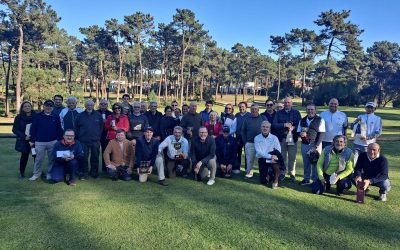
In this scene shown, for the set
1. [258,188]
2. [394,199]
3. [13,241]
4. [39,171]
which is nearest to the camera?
[13,241]

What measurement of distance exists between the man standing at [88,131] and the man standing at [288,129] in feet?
12.8

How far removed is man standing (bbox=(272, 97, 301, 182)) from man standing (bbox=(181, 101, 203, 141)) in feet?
6.02

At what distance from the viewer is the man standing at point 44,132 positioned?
7129mm

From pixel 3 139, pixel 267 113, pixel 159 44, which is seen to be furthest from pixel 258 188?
pixel 159 44

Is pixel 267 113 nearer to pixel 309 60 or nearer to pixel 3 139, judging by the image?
pixel 3 139

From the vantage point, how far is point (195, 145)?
7.58 m

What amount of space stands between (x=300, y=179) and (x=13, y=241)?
5739 mm

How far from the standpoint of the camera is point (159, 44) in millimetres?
54625

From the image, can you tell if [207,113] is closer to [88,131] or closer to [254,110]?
[254,110]

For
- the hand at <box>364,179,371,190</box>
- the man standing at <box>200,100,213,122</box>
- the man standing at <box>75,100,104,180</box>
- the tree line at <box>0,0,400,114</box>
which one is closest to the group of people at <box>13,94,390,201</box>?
the man standing at <box>75,100,104,180</box>

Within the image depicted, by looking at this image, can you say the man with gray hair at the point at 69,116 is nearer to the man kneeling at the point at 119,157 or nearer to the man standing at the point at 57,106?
the man standing at the point at 57,106

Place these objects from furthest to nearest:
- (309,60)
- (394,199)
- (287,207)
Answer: (309,60), (394,199), (287,207)

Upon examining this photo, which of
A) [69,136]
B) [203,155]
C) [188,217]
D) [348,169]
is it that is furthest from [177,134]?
[348,169]

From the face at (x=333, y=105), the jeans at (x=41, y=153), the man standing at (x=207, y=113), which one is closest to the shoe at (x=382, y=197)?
the face at (x=333, y=105)
